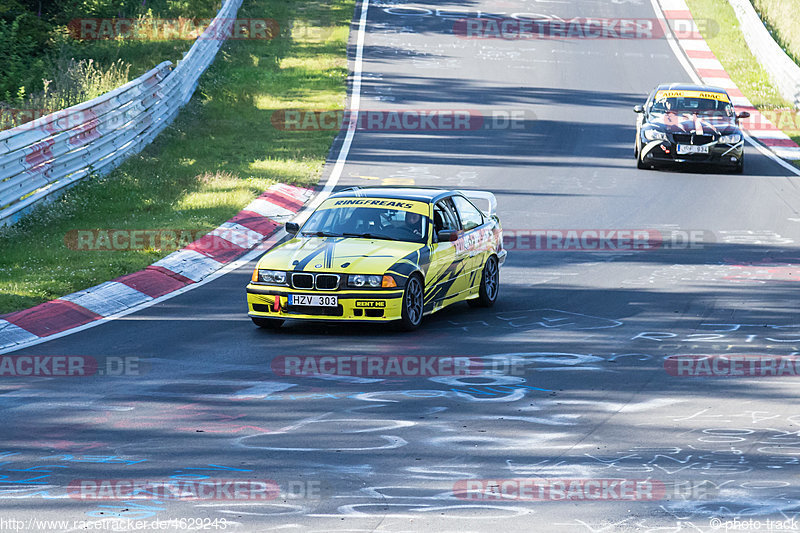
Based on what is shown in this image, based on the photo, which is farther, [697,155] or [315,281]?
[697,155]

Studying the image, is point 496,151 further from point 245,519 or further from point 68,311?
point 245,519

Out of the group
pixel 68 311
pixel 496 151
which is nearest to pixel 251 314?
pixel 68 311

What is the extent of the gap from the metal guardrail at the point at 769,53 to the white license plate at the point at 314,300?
74.5 ft

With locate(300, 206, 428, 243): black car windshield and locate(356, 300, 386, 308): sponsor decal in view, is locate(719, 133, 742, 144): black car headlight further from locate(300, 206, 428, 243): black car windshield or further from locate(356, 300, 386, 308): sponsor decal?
locate(356, 300, 386, 308): sponsor decal

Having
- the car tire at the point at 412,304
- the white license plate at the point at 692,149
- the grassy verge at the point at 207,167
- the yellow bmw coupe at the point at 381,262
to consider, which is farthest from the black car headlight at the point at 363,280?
the white license plate at the point at 692,149

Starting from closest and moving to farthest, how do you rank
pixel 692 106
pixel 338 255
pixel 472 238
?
pixel 338 255, pixel 472 238, pixel 692 106

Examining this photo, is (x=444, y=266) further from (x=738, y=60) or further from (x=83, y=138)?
(x=738, y=60)

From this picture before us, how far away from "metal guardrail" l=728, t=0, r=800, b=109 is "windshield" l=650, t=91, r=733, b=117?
7.24 metres

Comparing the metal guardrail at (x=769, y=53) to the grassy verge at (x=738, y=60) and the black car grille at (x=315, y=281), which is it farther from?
the black car grille at (x=315, y=281)

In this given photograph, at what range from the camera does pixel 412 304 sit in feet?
40.6

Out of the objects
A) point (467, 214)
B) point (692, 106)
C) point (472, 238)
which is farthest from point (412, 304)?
point (692, 106)

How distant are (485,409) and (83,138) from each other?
1179cm

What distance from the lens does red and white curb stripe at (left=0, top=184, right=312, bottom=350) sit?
12109mm

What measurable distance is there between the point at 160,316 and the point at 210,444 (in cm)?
502
